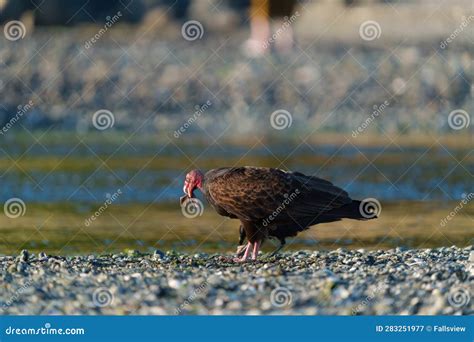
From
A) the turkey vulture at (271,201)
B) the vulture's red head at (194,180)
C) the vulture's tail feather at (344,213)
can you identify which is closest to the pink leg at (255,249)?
the turkey vulture at (271,201)

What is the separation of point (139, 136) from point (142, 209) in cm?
1208

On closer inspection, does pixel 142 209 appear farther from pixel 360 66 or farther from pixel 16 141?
pixel 360 66

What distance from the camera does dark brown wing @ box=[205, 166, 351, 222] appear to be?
12.3 metres

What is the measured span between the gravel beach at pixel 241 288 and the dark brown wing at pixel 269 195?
1.99ft

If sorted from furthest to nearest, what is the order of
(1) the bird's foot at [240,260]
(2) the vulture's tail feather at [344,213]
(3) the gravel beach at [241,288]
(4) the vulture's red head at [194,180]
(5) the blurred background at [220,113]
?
1. (5) the blurred background at [220,113]
2. (4) the vulture's red head at [194,180]
3. (2) the vulture's tail feather at [344,213]
4. (1) the bird's foot at [240,260]
5. (3) the gravel beach at [241,288]

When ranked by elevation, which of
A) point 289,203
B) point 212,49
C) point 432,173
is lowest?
point 289,203

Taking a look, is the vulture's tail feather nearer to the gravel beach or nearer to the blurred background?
the gravel beach

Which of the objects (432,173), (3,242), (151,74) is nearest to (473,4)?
(151,74)

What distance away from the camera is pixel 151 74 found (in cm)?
3481

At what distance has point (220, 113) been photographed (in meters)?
32.9

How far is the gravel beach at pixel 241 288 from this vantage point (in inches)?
380

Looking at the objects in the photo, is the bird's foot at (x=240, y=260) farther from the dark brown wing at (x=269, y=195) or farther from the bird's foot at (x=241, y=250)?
the dark brown wing at (x=269, y=195)

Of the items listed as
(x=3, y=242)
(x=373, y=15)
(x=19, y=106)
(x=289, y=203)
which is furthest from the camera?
(x=373, y=15)

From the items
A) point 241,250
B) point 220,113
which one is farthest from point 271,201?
point 220,113
